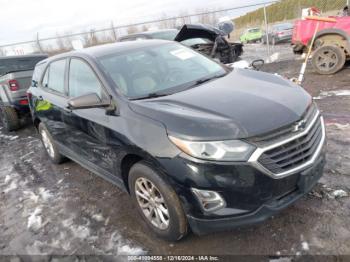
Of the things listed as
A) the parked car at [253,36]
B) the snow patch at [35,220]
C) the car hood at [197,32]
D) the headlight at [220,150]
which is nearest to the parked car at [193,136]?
the headlight at [220,150]

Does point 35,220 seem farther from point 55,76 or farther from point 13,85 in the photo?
point 13,85

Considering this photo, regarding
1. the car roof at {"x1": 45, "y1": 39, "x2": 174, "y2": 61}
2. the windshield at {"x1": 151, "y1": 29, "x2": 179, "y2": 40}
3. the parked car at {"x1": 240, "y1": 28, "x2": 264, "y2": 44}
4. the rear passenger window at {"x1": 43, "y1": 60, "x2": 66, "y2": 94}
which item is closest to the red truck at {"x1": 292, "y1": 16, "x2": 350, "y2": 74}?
the windshield at {"x1": 151, "y1": 29, "x2": 179, "y2": 40}

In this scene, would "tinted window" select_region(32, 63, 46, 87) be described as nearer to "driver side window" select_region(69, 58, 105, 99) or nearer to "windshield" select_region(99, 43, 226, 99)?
"driver side window" select_region(69, 58, 105, 99)

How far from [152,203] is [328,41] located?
7.04 metres

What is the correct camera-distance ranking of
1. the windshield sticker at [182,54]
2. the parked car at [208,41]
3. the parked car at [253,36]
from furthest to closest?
the parked car at [253,36]
the parked car at [208,41]
the windshield sticker at [182,54]

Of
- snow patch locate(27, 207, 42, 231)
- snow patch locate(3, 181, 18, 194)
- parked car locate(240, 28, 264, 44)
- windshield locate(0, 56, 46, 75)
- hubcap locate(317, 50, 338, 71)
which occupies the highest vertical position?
windshield locate(0, 56, 46, 75)

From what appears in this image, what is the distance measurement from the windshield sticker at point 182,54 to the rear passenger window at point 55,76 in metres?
1.44

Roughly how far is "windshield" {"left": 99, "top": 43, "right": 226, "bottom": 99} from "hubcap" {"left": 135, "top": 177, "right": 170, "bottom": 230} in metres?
0.82

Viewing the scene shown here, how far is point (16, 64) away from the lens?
8688 mm

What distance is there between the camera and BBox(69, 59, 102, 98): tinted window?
3285mm

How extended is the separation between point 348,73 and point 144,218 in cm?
690

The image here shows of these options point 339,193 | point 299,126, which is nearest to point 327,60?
point 339,193

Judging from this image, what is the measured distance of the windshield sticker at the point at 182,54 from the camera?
378 centimetres

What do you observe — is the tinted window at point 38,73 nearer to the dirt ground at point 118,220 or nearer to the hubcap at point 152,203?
the dirt ground at point 118,220
